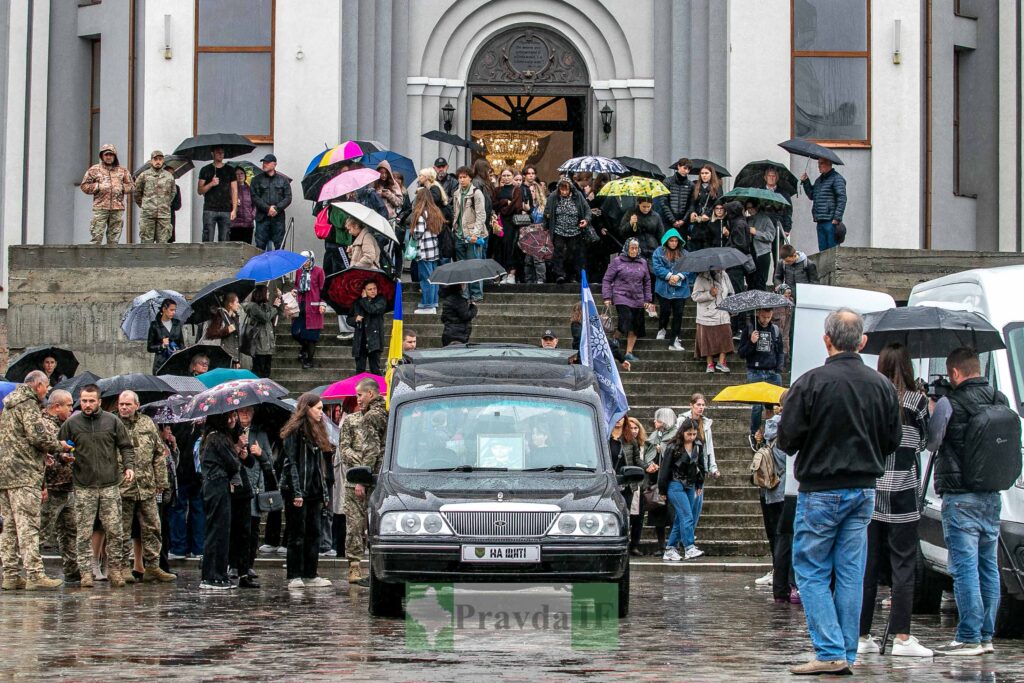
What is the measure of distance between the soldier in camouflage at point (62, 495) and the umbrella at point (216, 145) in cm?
928

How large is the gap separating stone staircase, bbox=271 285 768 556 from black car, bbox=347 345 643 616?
218 inches

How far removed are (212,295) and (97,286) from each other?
123 inches

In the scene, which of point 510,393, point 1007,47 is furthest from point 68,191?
point 510,393

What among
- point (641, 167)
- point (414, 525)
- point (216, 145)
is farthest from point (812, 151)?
point (414, 525)

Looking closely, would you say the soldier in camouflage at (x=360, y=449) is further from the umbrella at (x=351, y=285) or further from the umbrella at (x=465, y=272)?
the umbrella at (x=351, y=285)

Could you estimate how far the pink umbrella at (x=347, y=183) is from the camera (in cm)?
2348

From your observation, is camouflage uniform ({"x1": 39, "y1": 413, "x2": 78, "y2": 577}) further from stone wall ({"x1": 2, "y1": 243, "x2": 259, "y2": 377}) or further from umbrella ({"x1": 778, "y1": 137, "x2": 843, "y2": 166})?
umbrella ({"x1": 778, "y1": 137, "x2": 843, "y2": 166})

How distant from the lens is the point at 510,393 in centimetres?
1343

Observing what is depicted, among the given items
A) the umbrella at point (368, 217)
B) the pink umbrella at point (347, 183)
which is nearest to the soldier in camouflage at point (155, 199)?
the pink umbrella at point (347, 183)

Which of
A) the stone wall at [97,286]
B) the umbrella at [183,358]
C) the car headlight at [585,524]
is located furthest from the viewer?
the stone wall at [97,286]

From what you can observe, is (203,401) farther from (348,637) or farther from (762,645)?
(762,645)

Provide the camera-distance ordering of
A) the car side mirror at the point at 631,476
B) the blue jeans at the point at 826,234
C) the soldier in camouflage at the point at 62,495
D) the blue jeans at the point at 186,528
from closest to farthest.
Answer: the car side mirror at the point at 631,476 → the soldier in camouflage at the point at 62,495 → the blue jeans at the point at 186,528 → the blue jeans at the point at 826,234

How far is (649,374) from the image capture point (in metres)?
22.5

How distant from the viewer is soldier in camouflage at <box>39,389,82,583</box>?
15.8 m
